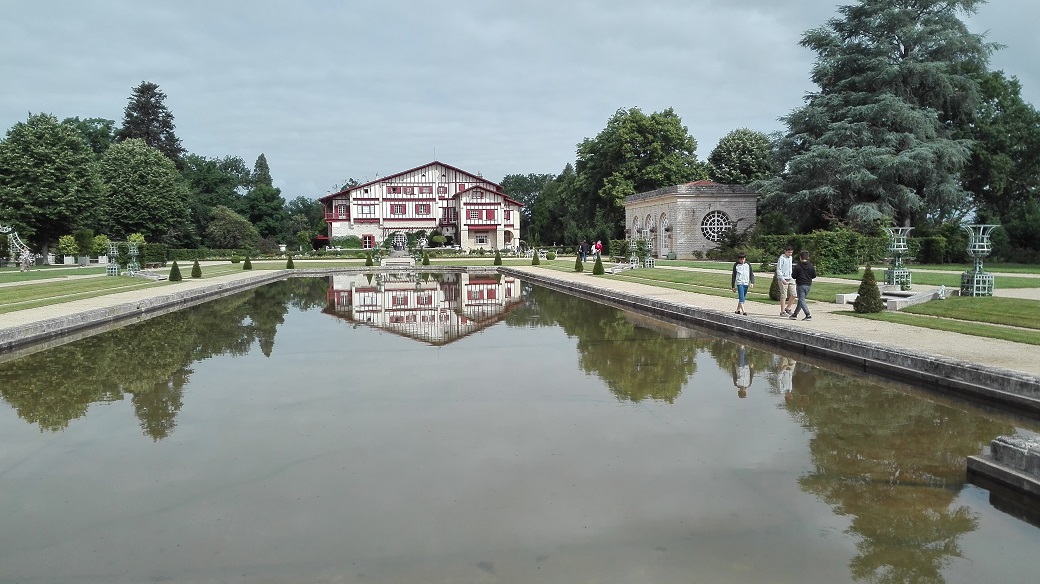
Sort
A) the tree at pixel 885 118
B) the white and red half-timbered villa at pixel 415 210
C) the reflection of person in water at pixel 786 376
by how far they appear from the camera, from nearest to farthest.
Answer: the reflection of person in water at pixel 786 376 < the tree at pixel 885 118 < the white and red half-timbered villa at pixel 415 210

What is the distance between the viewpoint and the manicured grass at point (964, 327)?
11.9 meters

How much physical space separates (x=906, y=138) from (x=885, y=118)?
1503 millimetres

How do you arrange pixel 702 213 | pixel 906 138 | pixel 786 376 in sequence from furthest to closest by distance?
1. pixel 702 213
2. pixel 906 138
3. pixel 786 376

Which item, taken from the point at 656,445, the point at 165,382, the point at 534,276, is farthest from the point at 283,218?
the point at 656,445

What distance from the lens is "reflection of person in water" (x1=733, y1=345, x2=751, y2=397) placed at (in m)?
9.75

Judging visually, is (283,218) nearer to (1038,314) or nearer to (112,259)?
(112,259)

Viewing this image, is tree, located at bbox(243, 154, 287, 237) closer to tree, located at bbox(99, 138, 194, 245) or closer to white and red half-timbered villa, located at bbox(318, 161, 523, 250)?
white and red half-timbered villa, located at bbox(318, 161, 523, 250)

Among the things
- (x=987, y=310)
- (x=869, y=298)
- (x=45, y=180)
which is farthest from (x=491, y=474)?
(x=45, y=180)

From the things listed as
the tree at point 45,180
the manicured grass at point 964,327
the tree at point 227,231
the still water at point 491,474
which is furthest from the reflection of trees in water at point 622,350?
the tree at point 227,231

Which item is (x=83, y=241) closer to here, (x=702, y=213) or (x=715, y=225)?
(x=702, y=213)

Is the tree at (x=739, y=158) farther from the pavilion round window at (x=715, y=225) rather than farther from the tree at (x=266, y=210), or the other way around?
the tree at (x=266, y=210)

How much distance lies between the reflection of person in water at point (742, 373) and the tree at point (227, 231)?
60.9 meters

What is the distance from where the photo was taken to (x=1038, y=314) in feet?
46.4

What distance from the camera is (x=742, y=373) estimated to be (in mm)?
11023
